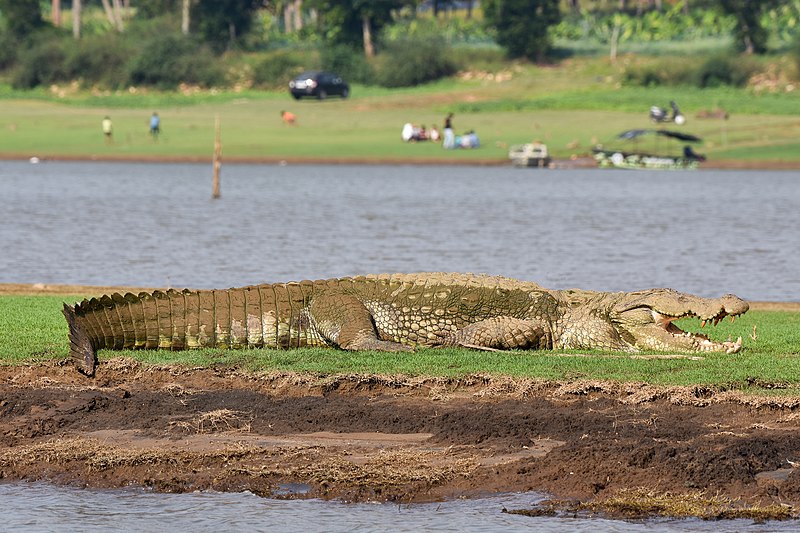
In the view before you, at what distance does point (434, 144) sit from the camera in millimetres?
65625

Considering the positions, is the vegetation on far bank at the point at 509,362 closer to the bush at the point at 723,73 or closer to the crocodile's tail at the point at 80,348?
the crocodile's tail at the point at 80,348

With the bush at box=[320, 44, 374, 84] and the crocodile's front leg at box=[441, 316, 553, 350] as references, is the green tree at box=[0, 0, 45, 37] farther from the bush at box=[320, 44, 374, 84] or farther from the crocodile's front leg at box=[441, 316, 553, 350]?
the crocodile's front leg at box=[441, 316, 553, 350]

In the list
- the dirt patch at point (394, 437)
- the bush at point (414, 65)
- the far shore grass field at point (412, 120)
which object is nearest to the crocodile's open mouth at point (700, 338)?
the dirt patch at point (394, 437)

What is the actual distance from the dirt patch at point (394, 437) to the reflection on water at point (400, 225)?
1105cm

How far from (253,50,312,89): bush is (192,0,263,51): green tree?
26.8 feet

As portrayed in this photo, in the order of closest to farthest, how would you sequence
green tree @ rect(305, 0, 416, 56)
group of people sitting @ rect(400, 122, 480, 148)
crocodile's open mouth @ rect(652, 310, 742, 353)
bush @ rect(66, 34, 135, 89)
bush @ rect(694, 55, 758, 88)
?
crocodile's open mouth @ rect(652, 310, 742, 353)
group of people sitting @ rect(400, 122, 480, 148)
bush @ rect(694, 55, 758, 88)
bush @ rect(66, 34, 135, 89)
green tree @ rect(305, 0, 416, 56)

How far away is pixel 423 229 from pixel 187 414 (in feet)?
84.8

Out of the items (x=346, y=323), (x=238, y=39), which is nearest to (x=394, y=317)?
(x=346, y=323)

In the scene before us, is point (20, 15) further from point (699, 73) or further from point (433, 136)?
point (699, 73)

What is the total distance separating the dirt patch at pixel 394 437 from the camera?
922cm

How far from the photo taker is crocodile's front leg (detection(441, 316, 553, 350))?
1278cm

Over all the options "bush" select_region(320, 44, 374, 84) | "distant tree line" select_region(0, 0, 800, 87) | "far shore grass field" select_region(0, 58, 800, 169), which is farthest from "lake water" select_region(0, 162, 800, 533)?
"distant tree line" select_region(0, 0, 800, 87)

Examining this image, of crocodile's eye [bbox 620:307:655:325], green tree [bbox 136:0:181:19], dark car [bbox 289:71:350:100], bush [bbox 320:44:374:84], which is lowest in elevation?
crocodile's eye [bbox 620:307:655:325]

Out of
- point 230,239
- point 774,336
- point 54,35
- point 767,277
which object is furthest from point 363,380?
point 54,35
